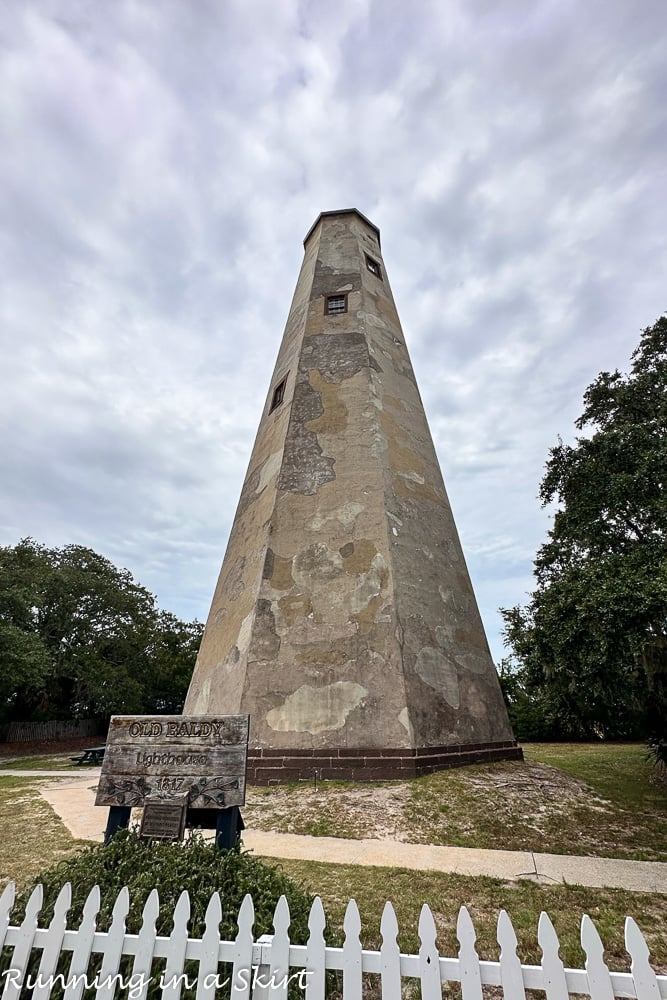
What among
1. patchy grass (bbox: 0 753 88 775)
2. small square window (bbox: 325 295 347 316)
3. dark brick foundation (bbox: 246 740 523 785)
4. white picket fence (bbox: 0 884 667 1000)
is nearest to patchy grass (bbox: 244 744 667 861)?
dark brick foundation (bbox: 246 740 523 785)

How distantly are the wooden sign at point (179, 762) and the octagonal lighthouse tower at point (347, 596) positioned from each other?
525 centimetres

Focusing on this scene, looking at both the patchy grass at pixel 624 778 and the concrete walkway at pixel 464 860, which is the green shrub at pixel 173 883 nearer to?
the concrete walkway at pixel 464 860

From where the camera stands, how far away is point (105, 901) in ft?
9.20

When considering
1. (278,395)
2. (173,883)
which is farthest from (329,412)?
(173,883)

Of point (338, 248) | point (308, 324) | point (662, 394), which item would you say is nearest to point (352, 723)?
point (662, 394)

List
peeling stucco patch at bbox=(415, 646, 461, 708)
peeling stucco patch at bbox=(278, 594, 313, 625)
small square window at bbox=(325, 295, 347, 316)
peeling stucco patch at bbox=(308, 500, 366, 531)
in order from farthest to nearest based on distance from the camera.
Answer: small square window at bbox=(325, 295, 347, 316)
peeling stucco patch at bbox=(308, 500, 366, 531)
peeling stucco patch at bbox=(278, 594, 313, 625)
peeling stucco patch at bbox=(415, 646, 461, 708)

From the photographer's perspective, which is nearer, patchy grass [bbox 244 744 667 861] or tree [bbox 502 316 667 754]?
patchy grass [bbox 244 744 667 861]

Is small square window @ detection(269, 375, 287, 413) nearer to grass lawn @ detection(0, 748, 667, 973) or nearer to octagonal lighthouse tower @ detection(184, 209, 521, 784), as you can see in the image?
octagonal lighthouse tower @ detection(184, 209, 521, 784)

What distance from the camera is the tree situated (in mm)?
6828

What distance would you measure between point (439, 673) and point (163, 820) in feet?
23.4

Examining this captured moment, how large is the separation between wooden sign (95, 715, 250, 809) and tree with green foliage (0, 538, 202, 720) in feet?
77.2

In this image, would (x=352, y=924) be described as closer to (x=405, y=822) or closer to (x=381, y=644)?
(x=405, y=822)

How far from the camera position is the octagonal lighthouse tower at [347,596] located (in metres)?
9.13

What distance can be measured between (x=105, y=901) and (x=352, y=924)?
1465 mm
